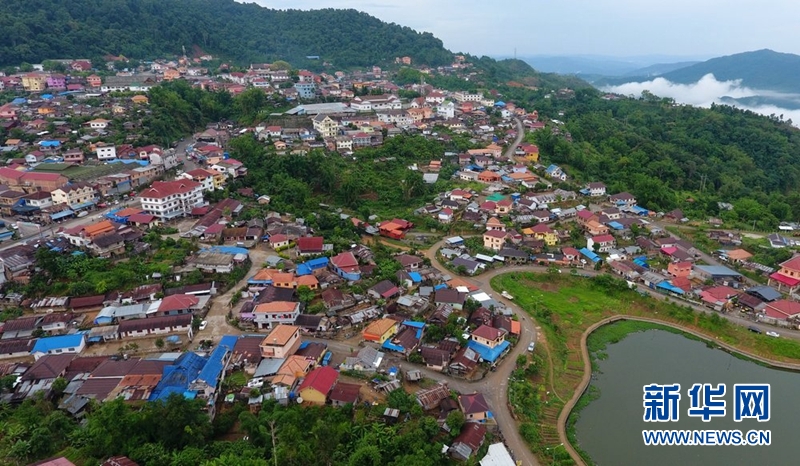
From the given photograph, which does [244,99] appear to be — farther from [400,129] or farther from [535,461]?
[535,461]

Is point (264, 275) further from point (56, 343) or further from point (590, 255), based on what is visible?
point (590, 255)

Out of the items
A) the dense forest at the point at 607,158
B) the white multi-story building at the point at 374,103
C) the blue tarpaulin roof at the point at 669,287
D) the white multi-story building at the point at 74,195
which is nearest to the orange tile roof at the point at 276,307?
the dense forest at the point at 607,158

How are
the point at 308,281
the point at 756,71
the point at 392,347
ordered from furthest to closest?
1. the point at 756,71
2. the point at 308,281
3. the point at 392,347

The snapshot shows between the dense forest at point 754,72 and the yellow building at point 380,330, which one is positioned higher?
the dense forest at point 754,72

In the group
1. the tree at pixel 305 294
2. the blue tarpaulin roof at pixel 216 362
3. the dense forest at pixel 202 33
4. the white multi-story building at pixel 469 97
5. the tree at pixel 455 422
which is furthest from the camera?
the white multi-story building at pixel 469 97

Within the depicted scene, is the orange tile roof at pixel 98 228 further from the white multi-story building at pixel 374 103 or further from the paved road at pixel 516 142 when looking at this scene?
the paved road at pixel 516 142

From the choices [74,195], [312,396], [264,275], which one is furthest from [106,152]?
[312,396]

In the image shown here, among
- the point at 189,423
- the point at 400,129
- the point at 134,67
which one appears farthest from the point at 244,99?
the point at 189,423
